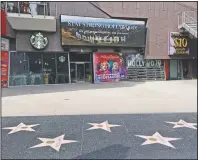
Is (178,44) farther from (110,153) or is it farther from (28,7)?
(110,153)

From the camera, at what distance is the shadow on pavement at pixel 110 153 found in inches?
179

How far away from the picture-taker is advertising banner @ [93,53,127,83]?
22.1 meters

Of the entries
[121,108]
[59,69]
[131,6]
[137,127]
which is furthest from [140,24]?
[137,127]

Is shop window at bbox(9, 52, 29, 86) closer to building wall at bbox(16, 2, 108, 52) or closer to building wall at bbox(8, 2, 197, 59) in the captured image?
building wall at bbox(16, 2, 108, 52)

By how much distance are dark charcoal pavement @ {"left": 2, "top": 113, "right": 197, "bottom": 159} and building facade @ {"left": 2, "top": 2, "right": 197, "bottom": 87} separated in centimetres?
1283

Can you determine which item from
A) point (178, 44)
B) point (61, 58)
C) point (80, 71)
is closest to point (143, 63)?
point (178, 44)

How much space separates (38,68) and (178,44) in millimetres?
12927

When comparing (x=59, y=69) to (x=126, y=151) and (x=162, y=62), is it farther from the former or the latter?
(x=126, y=151)

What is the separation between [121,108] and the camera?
9.34 meters

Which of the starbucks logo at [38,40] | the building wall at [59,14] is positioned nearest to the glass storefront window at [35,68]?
the building wall at [59,14]

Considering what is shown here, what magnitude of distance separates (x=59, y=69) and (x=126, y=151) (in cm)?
1676

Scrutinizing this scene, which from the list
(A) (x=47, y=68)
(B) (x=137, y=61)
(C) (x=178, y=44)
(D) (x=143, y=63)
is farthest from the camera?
(C) (x=178, y=44)

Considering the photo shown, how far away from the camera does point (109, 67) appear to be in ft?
74.0

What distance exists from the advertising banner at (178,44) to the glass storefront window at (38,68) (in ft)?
32.3
